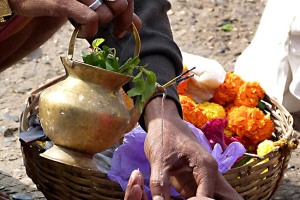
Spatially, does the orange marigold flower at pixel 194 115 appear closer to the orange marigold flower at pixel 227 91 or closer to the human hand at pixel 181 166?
the orange marigold flower at pixel 227 91

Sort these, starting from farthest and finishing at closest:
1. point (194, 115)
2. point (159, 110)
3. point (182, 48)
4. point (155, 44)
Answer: point (182, 48) < point (194, 115) < point (155, 44) < point (159, 110)

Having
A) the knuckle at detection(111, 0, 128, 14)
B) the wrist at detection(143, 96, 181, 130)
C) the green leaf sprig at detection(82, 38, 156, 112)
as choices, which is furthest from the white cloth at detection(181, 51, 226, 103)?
the knuckle at detection(111, 0, 128, 14)

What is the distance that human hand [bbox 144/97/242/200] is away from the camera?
2.16 metres

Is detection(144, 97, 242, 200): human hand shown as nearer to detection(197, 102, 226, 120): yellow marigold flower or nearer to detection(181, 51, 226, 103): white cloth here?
detection(197, 102, 226, 120): yellow marigold flower

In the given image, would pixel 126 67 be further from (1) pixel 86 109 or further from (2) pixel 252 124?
(2) pixel 252 124

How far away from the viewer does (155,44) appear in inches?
104

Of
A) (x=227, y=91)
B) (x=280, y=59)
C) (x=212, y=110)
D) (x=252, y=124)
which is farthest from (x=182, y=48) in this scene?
(x=252, y=124)

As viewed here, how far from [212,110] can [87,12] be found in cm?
141

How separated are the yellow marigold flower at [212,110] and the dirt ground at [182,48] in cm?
41

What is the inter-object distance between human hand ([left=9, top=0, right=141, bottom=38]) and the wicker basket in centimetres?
53

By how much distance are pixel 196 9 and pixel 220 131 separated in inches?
93.0

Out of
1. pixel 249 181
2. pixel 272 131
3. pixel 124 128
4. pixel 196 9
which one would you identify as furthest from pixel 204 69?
pixel 196 9

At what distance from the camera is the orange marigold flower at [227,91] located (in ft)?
11.6

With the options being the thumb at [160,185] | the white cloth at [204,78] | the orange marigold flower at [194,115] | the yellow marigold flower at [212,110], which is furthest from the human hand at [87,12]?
the white cloth at [204,78]
